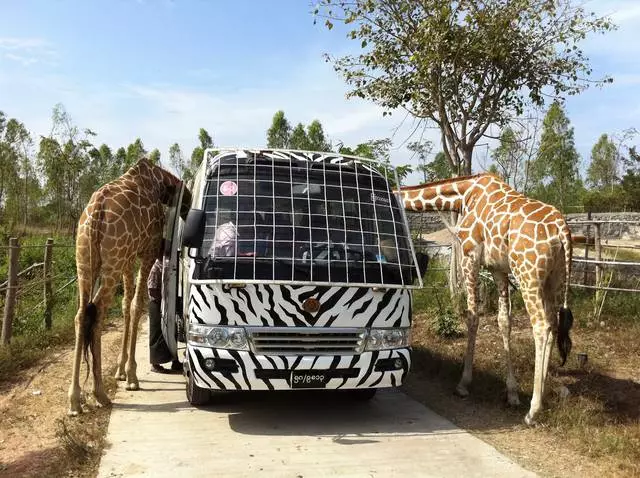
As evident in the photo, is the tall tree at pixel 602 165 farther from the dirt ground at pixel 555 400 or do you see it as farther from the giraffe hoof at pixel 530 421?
the giraffe hoof at pixel 530 421

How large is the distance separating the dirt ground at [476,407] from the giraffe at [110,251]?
46 centimetres

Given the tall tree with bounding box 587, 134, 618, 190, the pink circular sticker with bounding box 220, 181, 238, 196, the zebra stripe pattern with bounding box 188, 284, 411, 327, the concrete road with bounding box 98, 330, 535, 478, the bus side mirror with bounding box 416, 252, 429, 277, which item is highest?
the tall tree with bounding box 587, 134, 618, 190

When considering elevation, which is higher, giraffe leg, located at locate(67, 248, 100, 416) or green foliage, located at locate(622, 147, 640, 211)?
green foliage, located at locate(622, 147, 640, 211)

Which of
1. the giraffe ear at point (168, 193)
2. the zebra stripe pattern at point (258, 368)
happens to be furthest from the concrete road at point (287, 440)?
the giraffe ear at point (168, 193)

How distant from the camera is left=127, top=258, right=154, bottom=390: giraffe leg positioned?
236 inches

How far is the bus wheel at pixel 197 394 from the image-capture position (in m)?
5.10

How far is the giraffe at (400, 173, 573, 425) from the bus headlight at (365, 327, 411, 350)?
1.26 m

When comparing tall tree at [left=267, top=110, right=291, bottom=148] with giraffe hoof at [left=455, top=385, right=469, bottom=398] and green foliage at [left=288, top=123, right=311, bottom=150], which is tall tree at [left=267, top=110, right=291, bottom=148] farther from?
giraffe hoof at [left=455, top=385, right=469, bottom=398]

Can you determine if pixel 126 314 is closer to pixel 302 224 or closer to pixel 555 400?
pixel 302 224

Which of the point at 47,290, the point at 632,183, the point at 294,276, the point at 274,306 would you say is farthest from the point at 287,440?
the point at 632,183

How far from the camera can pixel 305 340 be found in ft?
14.9

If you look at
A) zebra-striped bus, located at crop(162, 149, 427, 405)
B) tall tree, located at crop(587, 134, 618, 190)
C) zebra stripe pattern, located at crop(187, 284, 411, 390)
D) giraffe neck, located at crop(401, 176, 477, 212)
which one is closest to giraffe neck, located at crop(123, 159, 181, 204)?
zebra-striped bus, located at crop(162, 149, 427, 405)

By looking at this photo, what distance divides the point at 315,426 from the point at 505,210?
114 inches

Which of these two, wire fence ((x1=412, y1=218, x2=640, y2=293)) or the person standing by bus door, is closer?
the person standing by bus door
